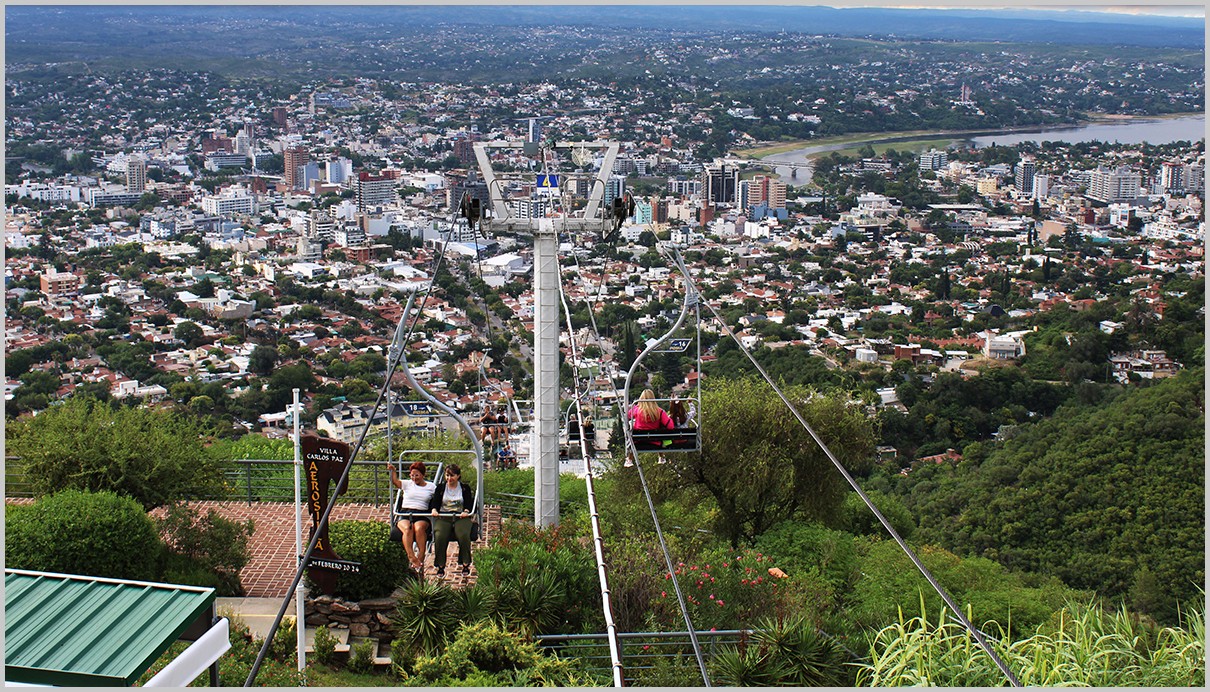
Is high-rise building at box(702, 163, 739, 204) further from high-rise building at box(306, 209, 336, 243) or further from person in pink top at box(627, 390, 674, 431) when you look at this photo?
person in pink top at box(627, 390, 674, 431)

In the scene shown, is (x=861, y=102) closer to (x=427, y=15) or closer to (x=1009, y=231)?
(x=1009, y=231)

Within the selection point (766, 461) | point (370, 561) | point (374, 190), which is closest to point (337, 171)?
point (374, 190)

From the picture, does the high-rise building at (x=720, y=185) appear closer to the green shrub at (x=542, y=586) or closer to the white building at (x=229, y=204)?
the white building at (x=229, y=204)

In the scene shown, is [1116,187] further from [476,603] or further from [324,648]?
[324,648]

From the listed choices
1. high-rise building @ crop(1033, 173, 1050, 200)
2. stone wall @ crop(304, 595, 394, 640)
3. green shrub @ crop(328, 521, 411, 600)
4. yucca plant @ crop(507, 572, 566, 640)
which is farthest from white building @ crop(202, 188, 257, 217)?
yucca plant @ crop(507, 572, 566, 640)

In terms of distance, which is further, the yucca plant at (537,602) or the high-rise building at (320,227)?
the high-rise building at (320,227)

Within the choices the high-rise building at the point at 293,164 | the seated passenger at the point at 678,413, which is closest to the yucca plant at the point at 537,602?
the seated passenger at the point at 678,413
